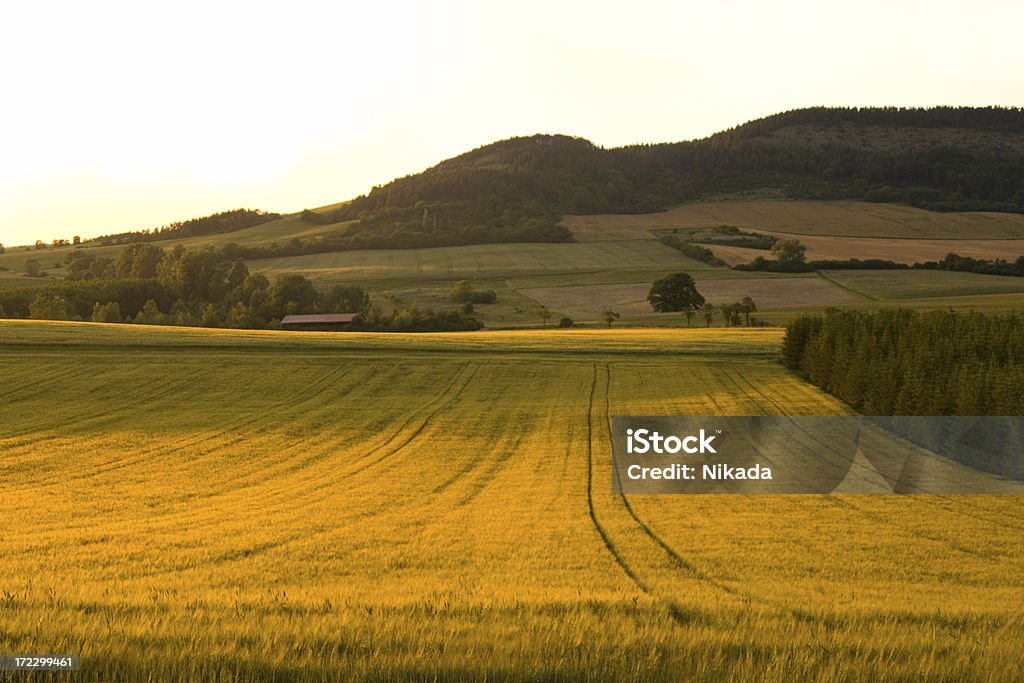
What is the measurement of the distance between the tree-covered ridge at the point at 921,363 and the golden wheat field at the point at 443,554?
7.39 ft

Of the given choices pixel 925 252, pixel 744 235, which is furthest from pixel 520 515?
pixel 744 235

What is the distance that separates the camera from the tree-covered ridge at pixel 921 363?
31.1 m

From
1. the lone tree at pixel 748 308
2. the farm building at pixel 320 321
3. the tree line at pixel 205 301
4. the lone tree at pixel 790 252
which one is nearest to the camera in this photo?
the lone tree at pixel 748 308

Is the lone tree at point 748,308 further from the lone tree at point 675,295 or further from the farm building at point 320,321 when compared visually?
the farm building at point 320,321

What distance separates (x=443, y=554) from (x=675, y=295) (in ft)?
277

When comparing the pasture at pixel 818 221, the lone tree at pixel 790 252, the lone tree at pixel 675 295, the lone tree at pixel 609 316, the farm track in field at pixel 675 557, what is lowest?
the farm track in field at pixel 675 557

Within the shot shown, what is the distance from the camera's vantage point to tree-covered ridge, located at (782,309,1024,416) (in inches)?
1223

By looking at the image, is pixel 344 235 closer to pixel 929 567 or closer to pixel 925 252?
pixel 925 252

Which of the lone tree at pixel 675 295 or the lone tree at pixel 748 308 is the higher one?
the lone tree at pixel 675 295

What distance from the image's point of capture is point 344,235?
163625mm

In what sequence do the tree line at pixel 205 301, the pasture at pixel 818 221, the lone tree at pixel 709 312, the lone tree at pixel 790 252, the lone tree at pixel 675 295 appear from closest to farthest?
the lone tree at pixel 709 312
the tree line at pixel 205 301
the lone tree at pixel 675 295
the lone tree at pixel 790 252
the pasture at pixel 818 221

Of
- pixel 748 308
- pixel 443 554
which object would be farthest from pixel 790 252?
pixel 443 554

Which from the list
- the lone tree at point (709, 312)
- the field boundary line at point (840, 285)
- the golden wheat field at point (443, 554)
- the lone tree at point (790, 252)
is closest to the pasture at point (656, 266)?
the field boundary line at point (840, 285)

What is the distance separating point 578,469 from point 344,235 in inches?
5709
